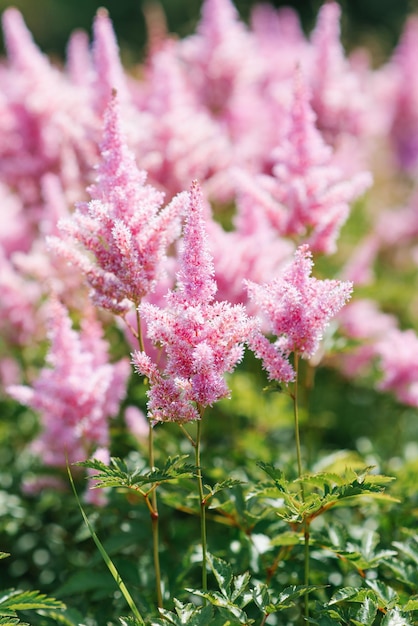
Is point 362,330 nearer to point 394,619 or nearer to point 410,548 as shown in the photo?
point 410,548

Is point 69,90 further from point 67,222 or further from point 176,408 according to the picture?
point 176,408

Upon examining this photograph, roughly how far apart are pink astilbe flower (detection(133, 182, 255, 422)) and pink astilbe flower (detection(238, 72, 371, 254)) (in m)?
0.93

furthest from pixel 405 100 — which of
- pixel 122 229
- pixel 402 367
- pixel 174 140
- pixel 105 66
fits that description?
pixel 122 229

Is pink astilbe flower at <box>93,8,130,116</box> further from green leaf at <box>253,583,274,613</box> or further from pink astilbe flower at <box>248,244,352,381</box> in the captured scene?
green leaf at <box>253,583,274,613</box>

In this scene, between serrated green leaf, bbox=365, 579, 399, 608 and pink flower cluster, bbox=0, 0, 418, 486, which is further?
serrated green leaf, bbox=365, 579, 399, 608

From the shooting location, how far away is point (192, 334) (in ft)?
6.50

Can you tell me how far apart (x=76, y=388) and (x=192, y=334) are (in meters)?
0.85

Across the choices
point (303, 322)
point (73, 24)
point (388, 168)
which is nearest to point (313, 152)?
point (303, 322)

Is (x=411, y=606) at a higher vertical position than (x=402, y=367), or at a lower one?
lower

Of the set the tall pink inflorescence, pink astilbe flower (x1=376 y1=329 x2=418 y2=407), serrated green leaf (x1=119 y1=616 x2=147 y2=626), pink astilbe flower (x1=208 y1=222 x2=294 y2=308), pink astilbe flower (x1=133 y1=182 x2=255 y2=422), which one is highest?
the tall pink inflorescence

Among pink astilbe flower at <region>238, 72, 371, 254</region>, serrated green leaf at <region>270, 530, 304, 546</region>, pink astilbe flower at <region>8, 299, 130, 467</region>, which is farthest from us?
pink astilbe flower at <region>238, 72, 371, 254</region>

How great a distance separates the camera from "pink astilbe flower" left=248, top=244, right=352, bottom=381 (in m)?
2.03

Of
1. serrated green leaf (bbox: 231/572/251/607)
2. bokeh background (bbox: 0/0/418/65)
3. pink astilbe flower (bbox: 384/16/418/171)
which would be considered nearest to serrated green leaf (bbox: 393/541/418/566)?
serrated green leaf (bbox: 231/572/251/607)

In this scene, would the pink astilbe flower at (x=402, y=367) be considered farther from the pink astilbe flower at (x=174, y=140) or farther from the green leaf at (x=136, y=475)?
the green leaf at (x=136, y=475)
